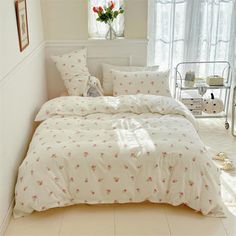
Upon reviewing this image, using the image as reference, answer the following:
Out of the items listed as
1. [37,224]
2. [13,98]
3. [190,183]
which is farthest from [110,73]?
[37,224]

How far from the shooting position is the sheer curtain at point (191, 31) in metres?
4.39

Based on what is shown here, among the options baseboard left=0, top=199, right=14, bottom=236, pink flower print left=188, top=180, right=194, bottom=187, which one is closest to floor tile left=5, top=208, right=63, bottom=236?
baseboard left=0, top=199, right=14, bottom=236

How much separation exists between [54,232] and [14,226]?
292mm

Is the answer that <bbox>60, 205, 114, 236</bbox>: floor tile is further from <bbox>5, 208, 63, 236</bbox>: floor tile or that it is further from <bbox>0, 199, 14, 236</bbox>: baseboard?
<bbox>0, 199, 14, 236</bbox>: baseboard

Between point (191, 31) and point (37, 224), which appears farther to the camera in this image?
point (191, 31)

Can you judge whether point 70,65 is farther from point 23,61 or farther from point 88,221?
point 88,221

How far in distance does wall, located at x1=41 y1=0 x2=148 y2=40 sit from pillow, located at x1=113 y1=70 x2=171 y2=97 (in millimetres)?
584

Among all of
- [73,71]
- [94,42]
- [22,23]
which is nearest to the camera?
[22,23]

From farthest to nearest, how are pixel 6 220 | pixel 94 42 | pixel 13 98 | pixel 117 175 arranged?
1. pixel 94 42
2. pixel 13 98
3. pixel 117 175
4. pixel 6 220

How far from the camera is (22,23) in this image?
3.24 m

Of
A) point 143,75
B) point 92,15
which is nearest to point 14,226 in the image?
point 143,75

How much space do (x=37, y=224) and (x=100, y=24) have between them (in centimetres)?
259

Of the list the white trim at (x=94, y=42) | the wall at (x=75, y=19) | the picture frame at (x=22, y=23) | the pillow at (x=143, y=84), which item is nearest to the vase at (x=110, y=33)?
the white trim at (x=94, y=42)

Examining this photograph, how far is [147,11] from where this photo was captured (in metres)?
4.32
